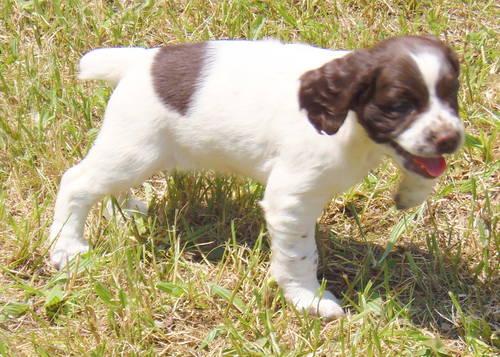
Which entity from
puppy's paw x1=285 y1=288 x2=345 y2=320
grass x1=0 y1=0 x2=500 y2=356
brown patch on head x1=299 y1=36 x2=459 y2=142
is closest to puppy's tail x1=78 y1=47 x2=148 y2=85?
grass x1=0 y1=0 x2=500 y2=356

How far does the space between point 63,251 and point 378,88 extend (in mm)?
1758

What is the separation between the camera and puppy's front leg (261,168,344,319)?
13.3 ft

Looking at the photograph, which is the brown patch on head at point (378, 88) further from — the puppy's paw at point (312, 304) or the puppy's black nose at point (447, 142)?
the puppy's paw at point (312, 304)

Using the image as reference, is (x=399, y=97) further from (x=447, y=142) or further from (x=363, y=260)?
(x=363, y=260)

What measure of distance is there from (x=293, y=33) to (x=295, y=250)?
232 centimetres

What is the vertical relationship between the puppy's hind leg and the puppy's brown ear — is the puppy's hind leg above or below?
below

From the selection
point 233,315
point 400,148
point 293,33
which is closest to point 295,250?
point 233,315

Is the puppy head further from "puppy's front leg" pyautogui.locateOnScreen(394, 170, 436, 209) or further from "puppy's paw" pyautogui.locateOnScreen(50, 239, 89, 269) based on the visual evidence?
"puppy's paw" pyautogui.locateOnScreen(50, 239, 89, 269)

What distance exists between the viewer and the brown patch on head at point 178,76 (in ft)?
13.8

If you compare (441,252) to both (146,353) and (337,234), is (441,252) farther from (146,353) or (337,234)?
(146,353)

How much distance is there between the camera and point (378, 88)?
12.1ft

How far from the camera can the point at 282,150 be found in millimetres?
4090

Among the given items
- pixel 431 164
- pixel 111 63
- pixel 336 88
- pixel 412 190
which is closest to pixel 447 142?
pixel 431 164

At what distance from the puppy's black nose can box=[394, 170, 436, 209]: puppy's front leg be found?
0.57 meters
